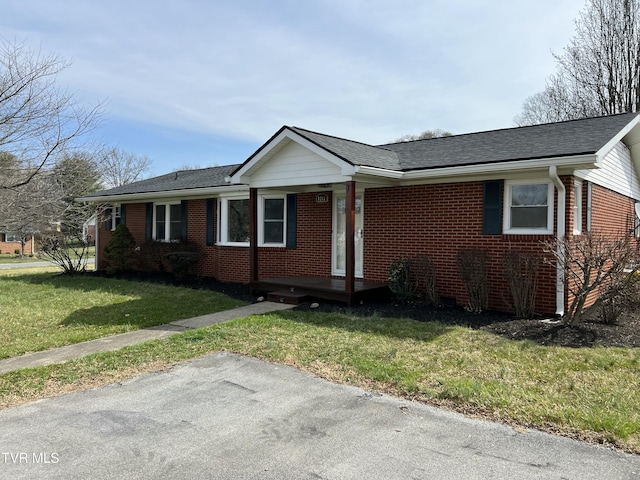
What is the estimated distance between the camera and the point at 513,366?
507cm

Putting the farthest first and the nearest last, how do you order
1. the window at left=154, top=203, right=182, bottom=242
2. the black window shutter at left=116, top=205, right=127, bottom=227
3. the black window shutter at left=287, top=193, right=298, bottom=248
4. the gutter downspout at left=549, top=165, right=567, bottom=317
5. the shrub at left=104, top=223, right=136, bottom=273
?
1. the black window shutter at left=116, top=205, right=127, bottom=227
2. the shrub at left=104, top=223, right=136, bottom=273
3. the window at left=154, top=203, right=182, bottom=242
4. the black window shutter at left=287, top=193, right=298, bottom=248
5. the gutter downspout at left=549, top=165, right=567, bottom=317

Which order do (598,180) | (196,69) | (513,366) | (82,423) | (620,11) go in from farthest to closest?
(620,11) → (196,69) → (598,180) → (513,366) → (82,423)

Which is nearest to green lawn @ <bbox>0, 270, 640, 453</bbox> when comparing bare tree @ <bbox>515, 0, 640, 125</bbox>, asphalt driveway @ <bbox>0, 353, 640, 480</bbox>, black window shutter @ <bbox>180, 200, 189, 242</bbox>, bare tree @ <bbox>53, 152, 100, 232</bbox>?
asphalt driveway @ <bbox>0, 353, 640, 480</bbox>

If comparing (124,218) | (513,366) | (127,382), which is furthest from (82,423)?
(124,218)

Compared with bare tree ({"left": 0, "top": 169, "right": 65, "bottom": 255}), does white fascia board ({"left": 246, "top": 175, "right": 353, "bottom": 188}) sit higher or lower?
higher

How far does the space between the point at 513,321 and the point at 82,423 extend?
627 cm

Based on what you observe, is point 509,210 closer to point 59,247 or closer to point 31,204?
point 31,204

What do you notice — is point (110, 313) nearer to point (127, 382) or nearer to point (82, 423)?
point (127, 382)

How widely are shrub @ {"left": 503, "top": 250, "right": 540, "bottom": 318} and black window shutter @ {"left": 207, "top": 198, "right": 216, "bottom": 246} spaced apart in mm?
8532

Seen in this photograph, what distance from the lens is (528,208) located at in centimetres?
805

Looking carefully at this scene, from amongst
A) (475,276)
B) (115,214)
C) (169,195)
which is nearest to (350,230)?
(475,276)

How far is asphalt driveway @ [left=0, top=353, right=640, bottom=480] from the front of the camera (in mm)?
2945

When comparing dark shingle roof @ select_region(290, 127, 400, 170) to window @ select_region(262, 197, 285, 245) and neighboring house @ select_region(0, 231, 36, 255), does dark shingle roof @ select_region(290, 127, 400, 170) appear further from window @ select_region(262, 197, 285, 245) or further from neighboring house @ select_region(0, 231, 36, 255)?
neighboring house @ select_region(0, 231, 36, 255)

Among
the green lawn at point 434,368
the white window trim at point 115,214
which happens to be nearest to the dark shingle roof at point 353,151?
the green lawn at point 434,368
